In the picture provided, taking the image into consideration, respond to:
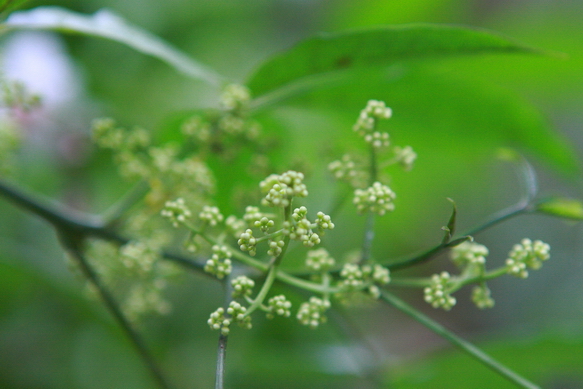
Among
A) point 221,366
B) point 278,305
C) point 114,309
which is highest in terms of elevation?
point 114,309

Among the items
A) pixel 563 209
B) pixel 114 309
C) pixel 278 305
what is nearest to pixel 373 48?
pixel 563 209

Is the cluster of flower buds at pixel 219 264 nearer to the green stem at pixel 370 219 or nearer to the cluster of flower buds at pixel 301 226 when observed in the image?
the cluster of flower buds at pixel 301 226

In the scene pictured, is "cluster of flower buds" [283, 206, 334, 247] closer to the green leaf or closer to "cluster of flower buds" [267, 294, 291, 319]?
"cluster of flower buds" [267, 294, 291, 319]

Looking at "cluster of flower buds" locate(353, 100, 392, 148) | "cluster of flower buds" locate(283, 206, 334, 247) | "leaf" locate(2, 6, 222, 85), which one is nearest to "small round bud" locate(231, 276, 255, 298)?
"cluster of flower buds" locate(283, 206, 334, 247)

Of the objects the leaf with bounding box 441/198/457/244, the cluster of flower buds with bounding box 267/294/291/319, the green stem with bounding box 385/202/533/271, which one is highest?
the green stem with bounding box 385/202/533/271

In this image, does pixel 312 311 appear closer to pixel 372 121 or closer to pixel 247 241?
pixel 247 241

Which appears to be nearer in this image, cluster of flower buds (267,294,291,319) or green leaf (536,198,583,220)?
cluster of flower buds (267,294,291,319)

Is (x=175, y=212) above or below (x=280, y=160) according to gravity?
below
